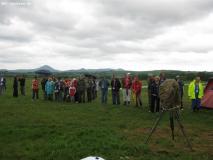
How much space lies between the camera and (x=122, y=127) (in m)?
14.0

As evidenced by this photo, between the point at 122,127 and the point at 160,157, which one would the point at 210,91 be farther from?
the point at 160,157

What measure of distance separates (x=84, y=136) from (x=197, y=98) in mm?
11104

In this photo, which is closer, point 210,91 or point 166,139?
point 166,139

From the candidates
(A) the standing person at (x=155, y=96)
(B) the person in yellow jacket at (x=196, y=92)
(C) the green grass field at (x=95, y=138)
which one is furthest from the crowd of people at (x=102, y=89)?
(C) the green grass field at (x=95, y=138)

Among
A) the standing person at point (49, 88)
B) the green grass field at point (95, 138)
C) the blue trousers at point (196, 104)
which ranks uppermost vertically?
the standing person at point (49, 88)

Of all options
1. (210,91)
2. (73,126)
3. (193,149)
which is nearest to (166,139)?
(193,149)

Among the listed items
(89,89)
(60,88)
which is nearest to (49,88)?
(60,88)

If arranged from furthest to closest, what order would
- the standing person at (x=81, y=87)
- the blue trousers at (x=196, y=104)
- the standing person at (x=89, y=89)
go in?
1. the standing person at (x=89, y=89)
2. the standing person at (x=81, y=87)
3. the blue trousers at (x=196, y=104)

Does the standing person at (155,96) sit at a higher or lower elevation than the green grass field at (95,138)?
higher

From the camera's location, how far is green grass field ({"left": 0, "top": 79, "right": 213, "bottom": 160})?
31.2ft

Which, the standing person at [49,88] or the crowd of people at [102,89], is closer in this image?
the crowd of people at [102,89]

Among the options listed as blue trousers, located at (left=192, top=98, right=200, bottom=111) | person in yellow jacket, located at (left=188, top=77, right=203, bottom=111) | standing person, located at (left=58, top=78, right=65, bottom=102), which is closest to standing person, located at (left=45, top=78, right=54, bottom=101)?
standing person, located at (left=58, top=78, right=65, bottom=102)

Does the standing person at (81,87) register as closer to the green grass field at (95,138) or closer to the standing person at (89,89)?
the standing person at (89,89)

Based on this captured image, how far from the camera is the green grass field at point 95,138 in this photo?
374 inches
